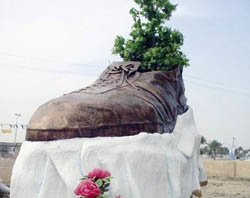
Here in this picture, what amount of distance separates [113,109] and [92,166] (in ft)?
2.12

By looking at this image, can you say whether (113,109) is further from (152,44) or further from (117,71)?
(152,44)

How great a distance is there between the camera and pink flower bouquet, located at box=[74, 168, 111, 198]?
10.9 feet

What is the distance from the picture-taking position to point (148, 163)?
3908 mm

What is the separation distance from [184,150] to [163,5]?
2558mm

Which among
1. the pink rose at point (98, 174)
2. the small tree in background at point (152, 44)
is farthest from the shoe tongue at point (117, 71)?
the pink rose at point (98, 174)

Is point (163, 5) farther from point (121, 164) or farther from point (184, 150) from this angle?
point (121, 164)

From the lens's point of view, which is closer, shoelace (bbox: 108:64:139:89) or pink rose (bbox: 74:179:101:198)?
pink rose (bbox: 74:179:101:198)

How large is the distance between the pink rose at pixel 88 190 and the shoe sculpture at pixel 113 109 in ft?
2.00

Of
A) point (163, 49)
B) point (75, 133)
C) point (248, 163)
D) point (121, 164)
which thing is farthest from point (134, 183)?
point (248, 163)

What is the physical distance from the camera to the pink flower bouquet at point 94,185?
331cm

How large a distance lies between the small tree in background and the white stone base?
203 centimetres

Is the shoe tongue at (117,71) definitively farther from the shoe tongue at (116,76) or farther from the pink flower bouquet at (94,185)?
the pink flower bouquet at (94,185)

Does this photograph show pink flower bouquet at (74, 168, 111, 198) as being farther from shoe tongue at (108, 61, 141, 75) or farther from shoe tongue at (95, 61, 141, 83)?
shoe tongue at (108, 61, 141, 75)

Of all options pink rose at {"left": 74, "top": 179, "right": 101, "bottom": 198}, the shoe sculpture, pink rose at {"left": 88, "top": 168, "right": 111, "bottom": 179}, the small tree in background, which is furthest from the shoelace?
pink rose at {"left": 74, "top": 179, "right": 101, "bottom": 198}
